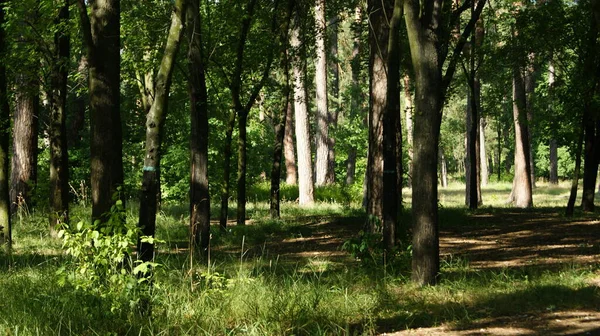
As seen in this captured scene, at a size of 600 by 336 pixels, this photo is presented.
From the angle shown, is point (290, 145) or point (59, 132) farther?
point (290, 145)

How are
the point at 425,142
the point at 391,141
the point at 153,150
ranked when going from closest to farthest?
the point at 153,150, the point at 425,142, the point at 391,141

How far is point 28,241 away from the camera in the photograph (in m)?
13.3

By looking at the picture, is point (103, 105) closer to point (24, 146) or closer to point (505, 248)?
point (505, 248)

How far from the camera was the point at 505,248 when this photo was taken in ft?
41.0

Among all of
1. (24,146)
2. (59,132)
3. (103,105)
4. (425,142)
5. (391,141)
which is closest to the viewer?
(103,105)

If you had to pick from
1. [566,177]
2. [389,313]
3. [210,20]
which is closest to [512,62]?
[210,20]

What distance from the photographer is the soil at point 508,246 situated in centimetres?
635

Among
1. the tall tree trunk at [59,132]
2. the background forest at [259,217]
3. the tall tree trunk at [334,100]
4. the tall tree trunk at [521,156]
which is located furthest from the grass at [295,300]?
the tall tree trunk at [334,100]

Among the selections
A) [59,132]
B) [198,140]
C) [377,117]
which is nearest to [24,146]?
[59,132]

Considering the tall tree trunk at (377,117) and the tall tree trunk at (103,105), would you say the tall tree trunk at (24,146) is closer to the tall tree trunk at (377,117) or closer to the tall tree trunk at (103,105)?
the tall tree trunk at (377,117)

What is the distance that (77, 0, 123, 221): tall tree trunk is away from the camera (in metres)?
7.71

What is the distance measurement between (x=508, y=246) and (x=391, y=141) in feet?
14.2

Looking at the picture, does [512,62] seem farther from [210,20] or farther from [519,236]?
[210,20]

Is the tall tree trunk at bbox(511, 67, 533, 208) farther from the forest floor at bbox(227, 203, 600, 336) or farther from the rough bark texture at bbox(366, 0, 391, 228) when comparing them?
the rough bark texture at bbox(366, 0, 391, 228)
